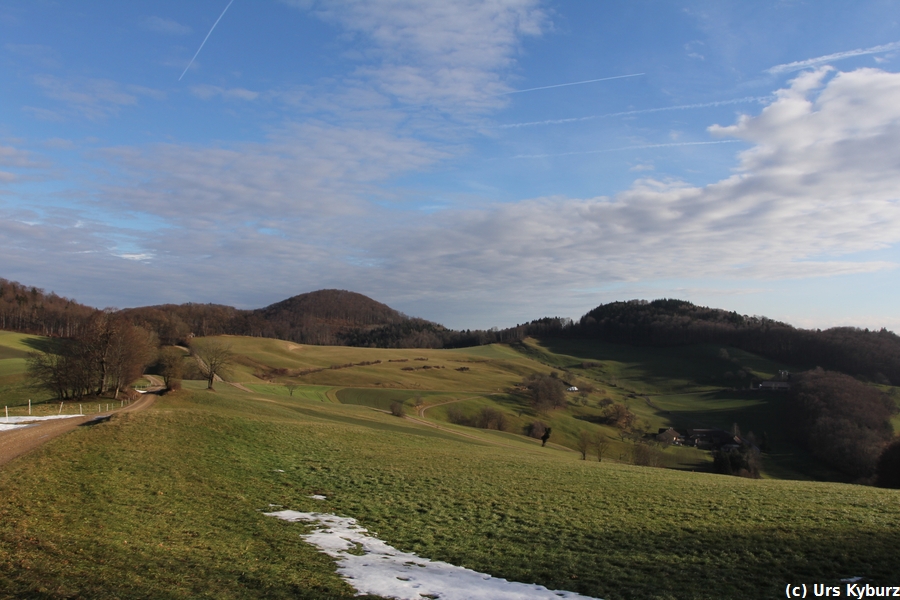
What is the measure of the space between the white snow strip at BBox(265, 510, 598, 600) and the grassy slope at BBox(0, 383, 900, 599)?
17.7 inches

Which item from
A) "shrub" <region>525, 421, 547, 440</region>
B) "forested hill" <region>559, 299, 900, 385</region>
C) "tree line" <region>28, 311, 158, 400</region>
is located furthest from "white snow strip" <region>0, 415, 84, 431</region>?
"forested hill" <region>559, 299, 900, 385</region>

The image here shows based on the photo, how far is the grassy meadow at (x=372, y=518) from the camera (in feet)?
33.0

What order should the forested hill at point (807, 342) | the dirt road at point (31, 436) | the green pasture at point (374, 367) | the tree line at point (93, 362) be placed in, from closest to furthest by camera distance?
the dirt road at point (31, 436)
the tree line at point (93, 362)
the green pasture at point (374, 367)
the forested hill at point (807, 342)

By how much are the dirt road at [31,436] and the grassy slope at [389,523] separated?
3.40 ft

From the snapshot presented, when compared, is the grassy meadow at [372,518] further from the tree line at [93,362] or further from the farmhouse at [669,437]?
the farmhouse at [669,437]

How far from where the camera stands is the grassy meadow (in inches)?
396

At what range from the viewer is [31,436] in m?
24.9

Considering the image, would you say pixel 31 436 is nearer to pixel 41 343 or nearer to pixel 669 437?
pixel 41 343

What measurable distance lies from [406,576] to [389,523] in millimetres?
4755

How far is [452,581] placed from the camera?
10.4 m

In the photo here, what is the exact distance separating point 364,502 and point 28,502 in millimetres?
9241

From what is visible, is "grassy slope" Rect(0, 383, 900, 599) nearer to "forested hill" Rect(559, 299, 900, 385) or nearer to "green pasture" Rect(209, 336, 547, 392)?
"green pasture" Rect(209, 336, 547, 392)

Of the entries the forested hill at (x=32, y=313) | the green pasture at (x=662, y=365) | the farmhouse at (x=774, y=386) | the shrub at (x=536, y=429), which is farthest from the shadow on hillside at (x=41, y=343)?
the farmhouse at (x=774, y=386)

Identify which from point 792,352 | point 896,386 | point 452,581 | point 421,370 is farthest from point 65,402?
point 792,352
